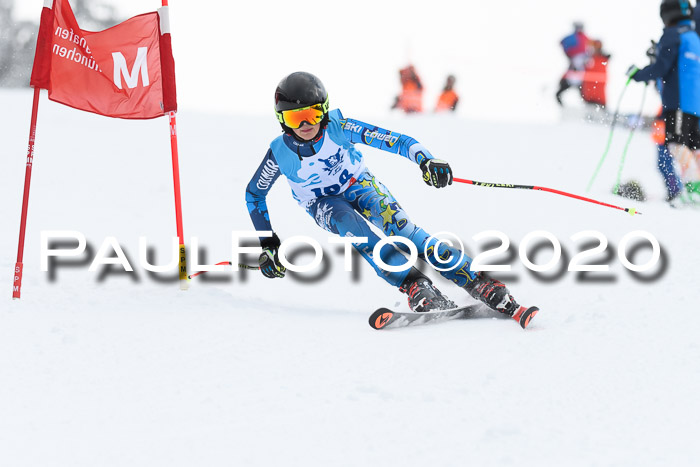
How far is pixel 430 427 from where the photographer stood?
2607 mm

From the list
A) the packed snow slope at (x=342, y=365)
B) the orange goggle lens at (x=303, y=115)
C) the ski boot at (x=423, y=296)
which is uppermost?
the orange goggle lens at (x=303, y=115)

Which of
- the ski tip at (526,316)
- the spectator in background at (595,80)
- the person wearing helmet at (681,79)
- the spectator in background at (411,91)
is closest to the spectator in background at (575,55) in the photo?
the spectator in background at (595,80)

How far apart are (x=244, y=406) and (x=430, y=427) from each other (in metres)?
0.74

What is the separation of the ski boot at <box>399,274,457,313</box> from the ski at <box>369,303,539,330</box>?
74 mm

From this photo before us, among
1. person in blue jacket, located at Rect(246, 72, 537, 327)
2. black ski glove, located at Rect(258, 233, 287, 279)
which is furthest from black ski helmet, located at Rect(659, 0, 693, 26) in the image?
black ski glove, located at Rect(258, 233, 287, 279)

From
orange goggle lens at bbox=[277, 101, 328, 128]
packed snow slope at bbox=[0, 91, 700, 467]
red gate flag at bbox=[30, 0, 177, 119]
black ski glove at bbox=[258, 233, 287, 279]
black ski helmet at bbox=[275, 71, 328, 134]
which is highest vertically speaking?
red gate flag at bbox=[30, 0, 177, 119]

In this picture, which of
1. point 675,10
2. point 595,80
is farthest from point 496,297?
point 595,80

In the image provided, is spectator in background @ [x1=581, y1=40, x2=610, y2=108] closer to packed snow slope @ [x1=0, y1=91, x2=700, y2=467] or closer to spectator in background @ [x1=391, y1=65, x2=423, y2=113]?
spectator in background @ [x1=391, y1=65, x2=423, y2=113]

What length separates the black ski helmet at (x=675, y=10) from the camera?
733 cm

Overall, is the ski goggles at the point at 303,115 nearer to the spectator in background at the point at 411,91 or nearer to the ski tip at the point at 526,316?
the ski tip at the point at 526,316

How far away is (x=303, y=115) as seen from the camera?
165 inches

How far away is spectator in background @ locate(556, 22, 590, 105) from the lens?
45.7ft

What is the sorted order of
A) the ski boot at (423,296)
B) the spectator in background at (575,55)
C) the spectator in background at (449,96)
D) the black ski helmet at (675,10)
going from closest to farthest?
the ski boot at (423,296) < the black ski helmet at (675,10) < the spectator in background at (575,55) < the spectator in background at (449,96)

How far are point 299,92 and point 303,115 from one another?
0.44ft
